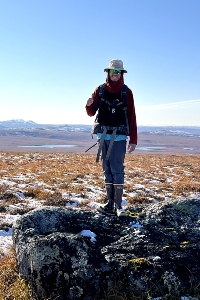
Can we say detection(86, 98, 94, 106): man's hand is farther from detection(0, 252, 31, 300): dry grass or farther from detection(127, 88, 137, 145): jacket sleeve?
detection(0, 252, 31, 300): dry grass

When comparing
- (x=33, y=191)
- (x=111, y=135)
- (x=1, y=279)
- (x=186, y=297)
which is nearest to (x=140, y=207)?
(x=111, y=135)

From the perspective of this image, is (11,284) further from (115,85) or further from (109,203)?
(115,85)

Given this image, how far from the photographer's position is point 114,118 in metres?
5.38

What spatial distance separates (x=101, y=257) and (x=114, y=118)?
2.82 m

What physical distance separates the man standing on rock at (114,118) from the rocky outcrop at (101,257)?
44.9 inches

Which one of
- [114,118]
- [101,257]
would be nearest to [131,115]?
[114,118]

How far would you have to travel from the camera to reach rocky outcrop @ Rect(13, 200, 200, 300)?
125 inches

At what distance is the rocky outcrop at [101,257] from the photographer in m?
3.17

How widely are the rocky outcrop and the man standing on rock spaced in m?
1.14

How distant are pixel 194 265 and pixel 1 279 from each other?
264 centimetres

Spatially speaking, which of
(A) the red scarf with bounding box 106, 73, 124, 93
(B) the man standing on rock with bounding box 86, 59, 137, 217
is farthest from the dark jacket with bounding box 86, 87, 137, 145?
(A) the red scarf with bounding box 106, 73, 124, 93

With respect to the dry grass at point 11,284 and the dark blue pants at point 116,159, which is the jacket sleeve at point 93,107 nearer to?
the dark blue pants at point 116,159

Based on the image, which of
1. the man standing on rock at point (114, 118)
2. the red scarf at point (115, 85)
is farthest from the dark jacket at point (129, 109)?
the red scarf at point (115, 85)

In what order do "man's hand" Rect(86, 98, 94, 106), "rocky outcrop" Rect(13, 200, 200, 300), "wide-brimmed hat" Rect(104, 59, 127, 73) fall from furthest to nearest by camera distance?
"man's hand" Rect(86, 98, 94, 106), "wide-brimmed hat" Rect(104, 59, 127, 73), "rocky outcrop" Rect(13, 200, 200, 300)
